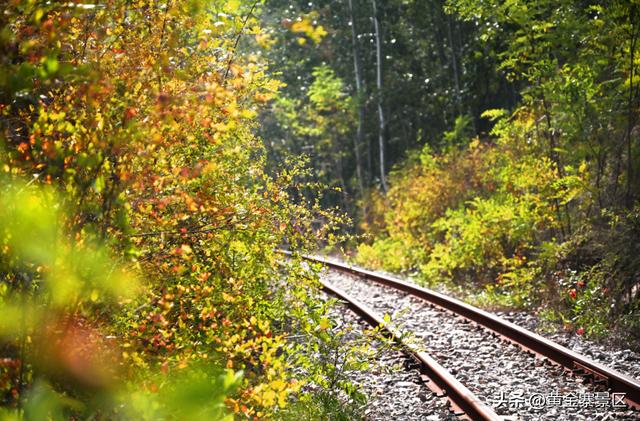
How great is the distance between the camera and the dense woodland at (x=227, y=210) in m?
2.58

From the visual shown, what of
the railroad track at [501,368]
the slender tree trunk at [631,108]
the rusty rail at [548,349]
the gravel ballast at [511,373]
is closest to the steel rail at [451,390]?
the railroad track at [501,368]

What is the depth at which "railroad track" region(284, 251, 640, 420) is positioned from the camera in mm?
5336

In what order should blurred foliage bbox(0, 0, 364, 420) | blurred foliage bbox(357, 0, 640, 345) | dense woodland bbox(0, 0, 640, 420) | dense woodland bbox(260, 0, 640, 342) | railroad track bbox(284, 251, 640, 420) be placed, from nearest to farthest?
blurred foliage bbox(0, 0, 364, 420) < dense woodland bbox(0, 0, 640, 420) < railroad track bbox(284, 251, 640, 420) < blurred foliage bbox(357, 0, 640, 345) < dense woodland bbox(260, 0, 640, 342)

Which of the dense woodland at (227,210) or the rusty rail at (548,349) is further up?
the dense woodland at (227,210)

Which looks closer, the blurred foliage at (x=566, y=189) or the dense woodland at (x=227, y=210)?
the dense woodland at (x=227, y=210)

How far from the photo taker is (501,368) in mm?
6766

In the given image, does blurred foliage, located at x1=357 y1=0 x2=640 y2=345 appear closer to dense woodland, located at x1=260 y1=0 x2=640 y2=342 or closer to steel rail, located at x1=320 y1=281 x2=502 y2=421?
dense woodland, located at x1=260 y1=0 x2=640 y2=342

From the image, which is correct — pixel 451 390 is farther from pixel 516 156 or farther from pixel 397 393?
pixel 516 156

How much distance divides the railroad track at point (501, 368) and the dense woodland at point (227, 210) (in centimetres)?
105

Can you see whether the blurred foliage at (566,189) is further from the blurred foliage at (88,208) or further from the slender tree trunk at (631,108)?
the blurred foliage at (88,208)

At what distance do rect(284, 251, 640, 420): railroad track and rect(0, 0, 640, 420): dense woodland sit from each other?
1.05 meters

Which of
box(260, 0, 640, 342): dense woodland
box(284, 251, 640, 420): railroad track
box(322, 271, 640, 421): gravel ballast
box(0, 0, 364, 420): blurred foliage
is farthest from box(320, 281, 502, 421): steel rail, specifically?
box(0, 0, 364, 420): blurred foliage

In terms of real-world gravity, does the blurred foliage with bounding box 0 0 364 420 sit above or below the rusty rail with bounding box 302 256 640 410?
above

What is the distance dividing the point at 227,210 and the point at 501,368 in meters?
4.13
